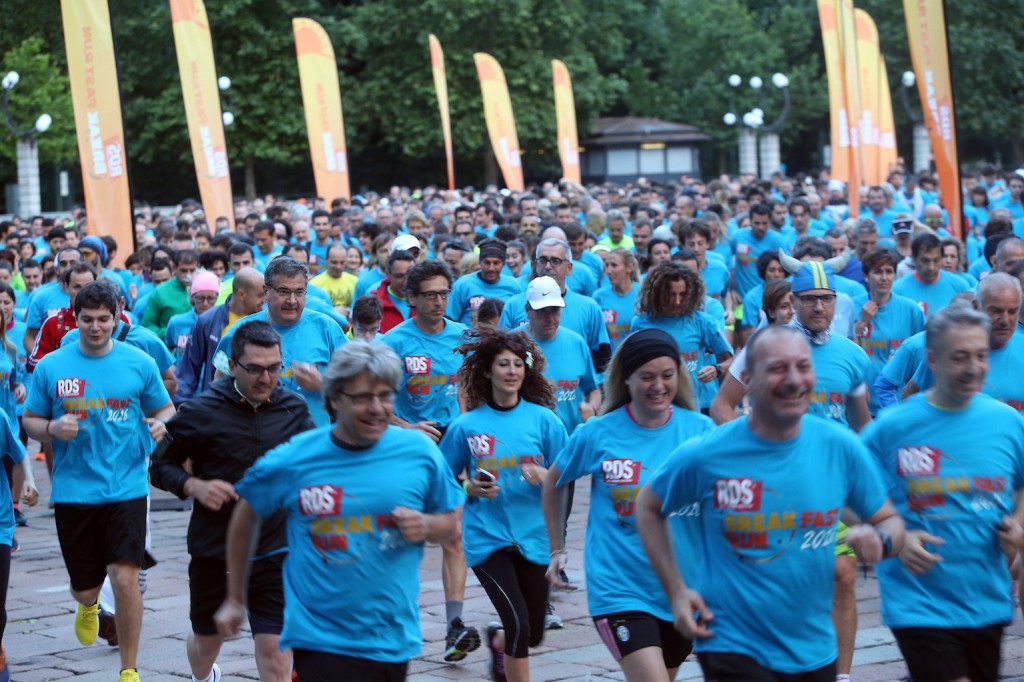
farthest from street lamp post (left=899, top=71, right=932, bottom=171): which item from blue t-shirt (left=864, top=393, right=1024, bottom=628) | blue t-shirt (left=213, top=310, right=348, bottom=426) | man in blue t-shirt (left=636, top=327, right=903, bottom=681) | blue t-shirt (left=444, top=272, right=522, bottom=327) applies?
man in blue t-shirt (left=636, top=327, right=903, bottom=681)

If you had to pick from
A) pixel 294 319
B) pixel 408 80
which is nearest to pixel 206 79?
pixel 294 319

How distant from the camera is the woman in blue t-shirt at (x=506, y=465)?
22.4 feet

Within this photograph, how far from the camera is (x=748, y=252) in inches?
629

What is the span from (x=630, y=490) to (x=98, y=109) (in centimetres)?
1193

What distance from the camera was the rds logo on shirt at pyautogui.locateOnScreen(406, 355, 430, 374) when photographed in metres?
8.77

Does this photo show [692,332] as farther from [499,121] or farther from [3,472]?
[499,121]

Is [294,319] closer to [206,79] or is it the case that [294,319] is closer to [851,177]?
[206,79]

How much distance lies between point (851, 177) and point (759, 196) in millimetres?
1427

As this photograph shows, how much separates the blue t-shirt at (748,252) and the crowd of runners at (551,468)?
4945 millimetres

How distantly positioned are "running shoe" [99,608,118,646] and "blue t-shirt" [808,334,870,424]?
3.78 meters

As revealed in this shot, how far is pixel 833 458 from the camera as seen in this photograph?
4.60 m

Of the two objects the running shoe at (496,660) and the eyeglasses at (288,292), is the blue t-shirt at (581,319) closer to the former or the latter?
the eyeglasses at (288,292)

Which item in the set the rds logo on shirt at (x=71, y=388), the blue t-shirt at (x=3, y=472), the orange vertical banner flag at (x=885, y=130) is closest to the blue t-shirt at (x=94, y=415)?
the rds logo on shirt at (x=71, y=388)

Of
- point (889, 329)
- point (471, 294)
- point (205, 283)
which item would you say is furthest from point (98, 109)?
point (889, 329)
